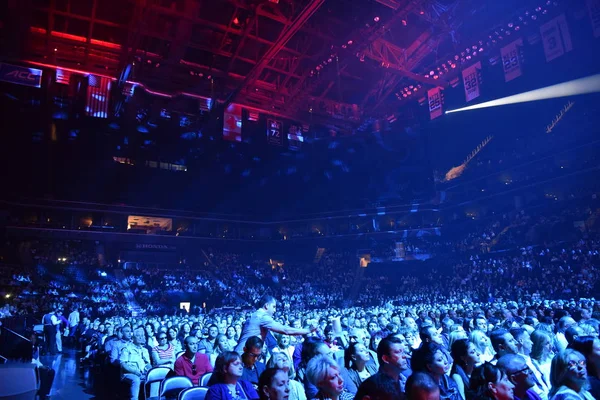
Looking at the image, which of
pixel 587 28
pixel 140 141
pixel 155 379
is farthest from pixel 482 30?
pixel 140 141

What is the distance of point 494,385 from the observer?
9.07 feet

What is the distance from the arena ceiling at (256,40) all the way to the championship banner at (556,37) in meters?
2.07

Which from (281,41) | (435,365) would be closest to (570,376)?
(435,365)

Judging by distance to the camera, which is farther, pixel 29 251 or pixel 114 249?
pixel 114 249

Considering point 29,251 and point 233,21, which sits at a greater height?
point 233,21

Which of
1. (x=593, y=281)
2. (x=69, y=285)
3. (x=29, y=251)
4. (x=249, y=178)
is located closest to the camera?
(x=593, y=281)

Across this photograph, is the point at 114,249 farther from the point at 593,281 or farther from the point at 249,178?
the point at 593,281

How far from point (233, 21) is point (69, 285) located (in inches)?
666

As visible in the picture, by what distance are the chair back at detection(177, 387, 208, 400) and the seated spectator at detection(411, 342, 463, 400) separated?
2.02 m

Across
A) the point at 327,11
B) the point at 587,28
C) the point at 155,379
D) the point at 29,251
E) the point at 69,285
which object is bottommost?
the point at 155,379

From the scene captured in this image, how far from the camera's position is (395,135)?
3134cm

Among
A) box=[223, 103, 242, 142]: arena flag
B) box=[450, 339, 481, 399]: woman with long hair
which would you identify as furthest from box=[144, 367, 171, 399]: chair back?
box=[223, 103, 242, 142]: arena flag

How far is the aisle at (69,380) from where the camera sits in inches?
300

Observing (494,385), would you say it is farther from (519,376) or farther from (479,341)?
(479,341)
